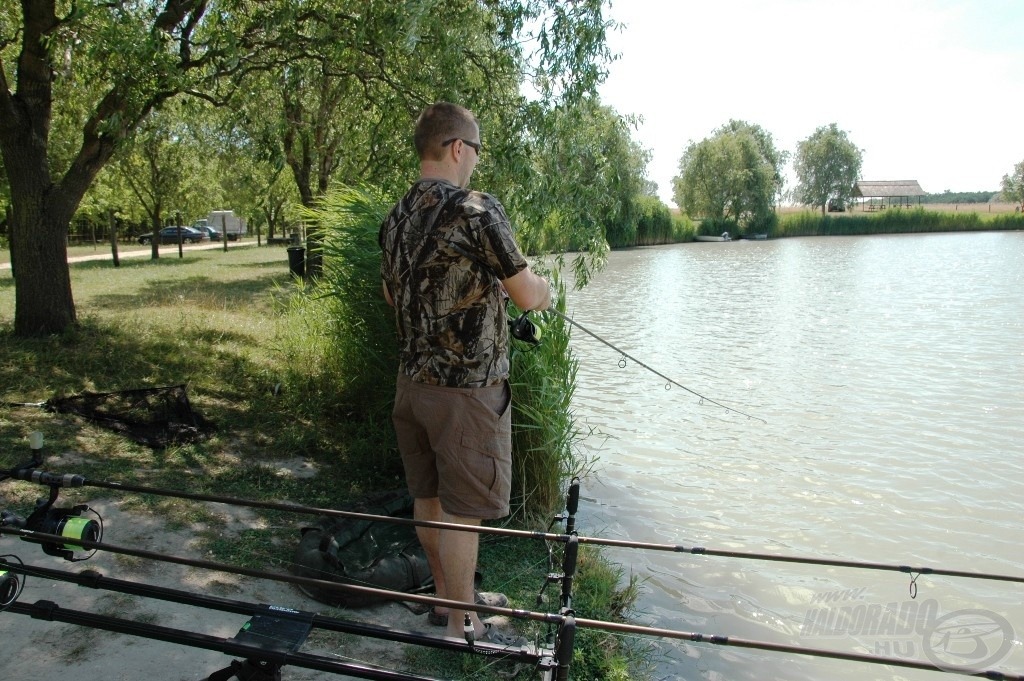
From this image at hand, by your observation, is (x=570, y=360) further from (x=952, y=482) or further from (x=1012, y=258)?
(x=1012, y=258)

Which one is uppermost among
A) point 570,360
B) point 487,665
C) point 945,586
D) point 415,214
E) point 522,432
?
point 415,214

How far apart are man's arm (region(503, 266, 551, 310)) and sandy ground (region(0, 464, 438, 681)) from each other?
53.4 inches

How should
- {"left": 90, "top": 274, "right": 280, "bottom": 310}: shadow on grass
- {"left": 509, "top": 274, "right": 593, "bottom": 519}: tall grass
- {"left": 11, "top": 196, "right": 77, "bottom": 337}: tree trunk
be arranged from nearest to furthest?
{"left": 509, "top": 274, "right": 593, "bottom": 519}: tall grass < {"left": 11, "top": 196, "right": 77, "bottom": 337}: tree trunk < {"left": 90, "top": 274, "right": 280, "bottom": 310}: shadow on grass

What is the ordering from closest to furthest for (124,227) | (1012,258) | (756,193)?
(1012,258) → (124,227) → (756,193)

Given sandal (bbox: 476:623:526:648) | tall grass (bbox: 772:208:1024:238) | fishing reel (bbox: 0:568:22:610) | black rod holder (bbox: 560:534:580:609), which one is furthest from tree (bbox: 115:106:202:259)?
tall grass (bbox: 772:208:1024:238)

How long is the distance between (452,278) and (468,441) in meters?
0.60

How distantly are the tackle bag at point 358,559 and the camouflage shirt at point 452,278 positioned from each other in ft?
3.68

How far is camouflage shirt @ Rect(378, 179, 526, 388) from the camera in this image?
2.81m

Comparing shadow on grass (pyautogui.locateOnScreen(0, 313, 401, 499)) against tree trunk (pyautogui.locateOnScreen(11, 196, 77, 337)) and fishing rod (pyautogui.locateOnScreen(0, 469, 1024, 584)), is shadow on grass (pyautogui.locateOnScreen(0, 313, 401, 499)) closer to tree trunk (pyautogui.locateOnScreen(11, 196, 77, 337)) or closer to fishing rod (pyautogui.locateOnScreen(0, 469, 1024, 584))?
tree trunk (pyautogui.locateOnScreen(11, 196, 77, 337))

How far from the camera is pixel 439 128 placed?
9.78ft

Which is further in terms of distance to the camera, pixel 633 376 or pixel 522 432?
pixel 633 376

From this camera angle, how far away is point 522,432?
206 inches

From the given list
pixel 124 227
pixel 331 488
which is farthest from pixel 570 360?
pixel 124 227

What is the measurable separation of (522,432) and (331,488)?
1386 mm
